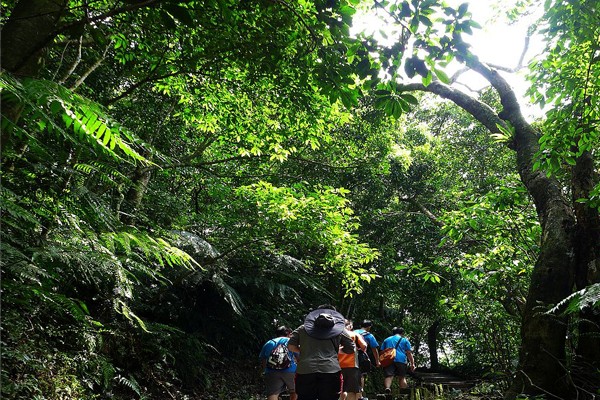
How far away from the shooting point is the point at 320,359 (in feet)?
16.8

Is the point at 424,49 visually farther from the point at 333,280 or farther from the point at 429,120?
the point at 429,120

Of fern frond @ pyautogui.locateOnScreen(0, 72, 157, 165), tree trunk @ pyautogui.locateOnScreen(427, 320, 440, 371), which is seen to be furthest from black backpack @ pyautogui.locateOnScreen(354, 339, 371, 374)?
tree trunk @ pyautogui.locateOnScreen(427, 320, 440, 371)

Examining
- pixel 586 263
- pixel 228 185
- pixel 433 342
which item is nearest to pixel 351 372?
pixel 586 263

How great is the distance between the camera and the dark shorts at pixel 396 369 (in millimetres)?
8797

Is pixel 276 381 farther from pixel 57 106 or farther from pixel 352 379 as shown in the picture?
pixel 57 106

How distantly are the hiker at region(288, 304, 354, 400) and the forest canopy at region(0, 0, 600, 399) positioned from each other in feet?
5.70

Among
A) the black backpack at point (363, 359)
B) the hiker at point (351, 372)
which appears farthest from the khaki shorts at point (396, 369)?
the hiker at point (351, 372)

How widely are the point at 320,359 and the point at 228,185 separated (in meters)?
5.37

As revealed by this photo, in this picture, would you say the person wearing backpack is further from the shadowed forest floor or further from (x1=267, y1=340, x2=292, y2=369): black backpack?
the shadowed forest floor

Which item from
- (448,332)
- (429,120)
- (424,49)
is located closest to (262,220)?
(424,49)

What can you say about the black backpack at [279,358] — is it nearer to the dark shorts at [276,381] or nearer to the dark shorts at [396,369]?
the dark shorts at [276,381]

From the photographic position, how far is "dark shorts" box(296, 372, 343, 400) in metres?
5.09

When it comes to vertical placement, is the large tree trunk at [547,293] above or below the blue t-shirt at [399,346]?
above

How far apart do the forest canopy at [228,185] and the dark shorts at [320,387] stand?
2.02m
